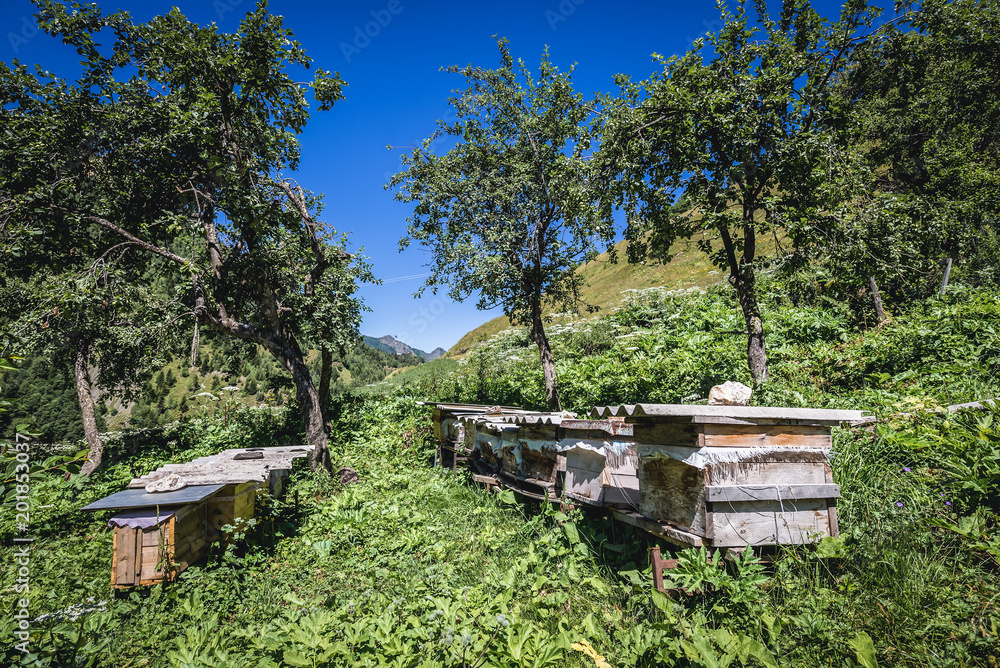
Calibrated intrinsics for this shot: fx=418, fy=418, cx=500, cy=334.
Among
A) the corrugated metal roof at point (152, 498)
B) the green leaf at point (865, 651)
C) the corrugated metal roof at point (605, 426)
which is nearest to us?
the green leaf at point (865, 651)

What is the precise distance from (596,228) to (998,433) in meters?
7.50

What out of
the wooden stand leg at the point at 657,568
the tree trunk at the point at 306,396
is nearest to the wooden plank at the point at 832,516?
the wooden stand leg at the point at 657,568

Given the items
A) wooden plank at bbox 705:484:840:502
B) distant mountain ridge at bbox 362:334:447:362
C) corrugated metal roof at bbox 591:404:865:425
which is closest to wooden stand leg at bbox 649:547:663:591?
wooden plank at bbox 705:484:840:502

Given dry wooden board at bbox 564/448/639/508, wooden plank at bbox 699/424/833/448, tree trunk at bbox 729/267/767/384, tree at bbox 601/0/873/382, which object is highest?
tree at bbox 601/0/873/382

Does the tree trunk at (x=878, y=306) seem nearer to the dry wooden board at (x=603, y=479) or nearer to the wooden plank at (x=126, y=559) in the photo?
the dry wooden board at (x=603, y=479)

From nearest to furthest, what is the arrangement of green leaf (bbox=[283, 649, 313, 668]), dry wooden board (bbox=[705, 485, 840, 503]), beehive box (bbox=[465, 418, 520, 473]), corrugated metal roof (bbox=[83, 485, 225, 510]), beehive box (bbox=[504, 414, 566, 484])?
green leaf (bbox=[283, 649, 313, 668]) < dry wooden board (bbox=[705, 485, 840, 503]) < corrugated metal roof (bbox=[83, 485, 225, 510]) < beehive box (bbox=[504, 414, 566, 484]) < beehive box (bbox=[465, 418, 520, 473])

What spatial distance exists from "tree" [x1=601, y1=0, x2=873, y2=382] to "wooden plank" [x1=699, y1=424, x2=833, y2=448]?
12.9 ft

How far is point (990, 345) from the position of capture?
25.5 ft

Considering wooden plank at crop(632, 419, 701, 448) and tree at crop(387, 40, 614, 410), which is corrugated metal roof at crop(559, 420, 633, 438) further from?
tree at crop(387, 40, 614, 410)

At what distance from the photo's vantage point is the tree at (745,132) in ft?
22.6

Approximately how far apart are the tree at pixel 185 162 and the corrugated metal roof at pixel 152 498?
4.61m

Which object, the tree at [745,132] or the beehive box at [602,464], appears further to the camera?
the tree at [745,132]

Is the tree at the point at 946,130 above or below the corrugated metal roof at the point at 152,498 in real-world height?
above

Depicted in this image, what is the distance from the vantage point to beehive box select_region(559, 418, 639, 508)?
5.22 meters
